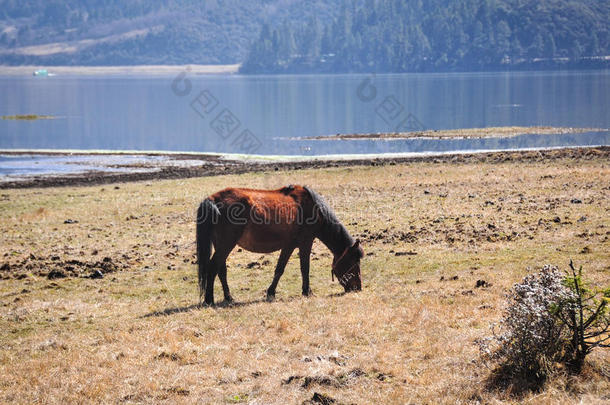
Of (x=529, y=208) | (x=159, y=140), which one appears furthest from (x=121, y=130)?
(x=529, y=208)

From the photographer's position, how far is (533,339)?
916 cm

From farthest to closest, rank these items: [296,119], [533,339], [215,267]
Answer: [296,119] → [215,267] → [533,339]

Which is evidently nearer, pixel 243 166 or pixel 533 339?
pixel 533 339

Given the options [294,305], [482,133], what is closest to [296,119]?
[482,133]

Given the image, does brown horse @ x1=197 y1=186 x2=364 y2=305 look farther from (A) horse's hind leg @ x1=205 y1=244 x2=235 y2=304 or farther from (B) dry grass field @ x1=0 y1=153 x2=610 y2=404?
(B) dry grass field @ x1=0 y1=153 x2=610 y2=404

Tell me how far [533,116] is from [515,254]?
295ft

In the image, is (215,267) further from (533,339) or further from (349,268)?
(533,339)

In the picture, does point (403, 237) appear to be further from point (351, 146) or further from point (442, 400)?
point (351, 146)

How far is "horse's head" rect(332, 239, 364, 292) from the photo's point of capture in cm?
1524

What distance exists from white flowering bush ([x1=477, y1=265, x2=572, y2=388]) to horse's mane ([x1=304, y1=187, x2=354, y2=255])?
6.25 m

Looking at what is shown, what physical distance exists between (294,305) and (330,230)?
82.4 inches

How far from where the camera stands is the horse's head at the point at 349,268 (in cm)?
1524

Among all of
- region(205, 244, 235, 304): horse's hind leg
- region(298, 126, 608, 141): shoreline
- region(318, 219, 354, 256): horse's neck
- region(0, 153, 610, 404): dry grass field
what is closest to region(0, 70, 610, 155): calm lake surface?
region(298, 126, 608, 141): shoreline

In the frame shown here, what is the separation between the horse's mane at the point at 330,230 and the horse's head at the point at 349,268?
0.21 metres
